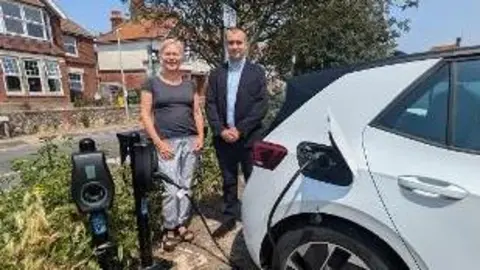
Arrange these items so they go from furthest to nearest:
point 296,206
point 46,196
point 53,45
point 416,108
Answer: point 53,45
point 46,196
point 296,206
point 416,108

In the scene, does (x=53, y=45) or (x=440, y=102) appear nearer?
(x=440, y=102)

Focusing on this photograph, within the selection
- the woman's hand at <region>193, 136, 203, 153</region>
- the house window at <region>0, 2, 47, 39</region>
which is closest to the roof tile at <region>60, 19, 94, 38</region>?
the house window at <region>0, 2, 47, 39</region>

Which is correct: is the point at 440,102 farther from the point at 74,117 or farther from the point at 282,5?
the point at 74,117

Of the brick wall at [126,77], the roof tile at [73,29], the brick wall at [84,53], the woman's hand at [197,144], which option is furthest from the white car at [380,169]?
the brick wall at [126,77]

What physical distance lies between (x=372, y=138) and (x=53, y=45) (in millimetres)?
33658

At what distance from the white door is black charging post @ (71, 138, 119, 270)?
166cm

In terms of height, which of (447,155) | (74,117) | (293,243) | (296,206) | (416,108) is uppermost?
(416,108)

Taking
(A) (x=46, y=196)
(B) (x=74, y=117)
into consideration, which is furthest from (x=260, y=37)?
(B) (x=74, y=117)

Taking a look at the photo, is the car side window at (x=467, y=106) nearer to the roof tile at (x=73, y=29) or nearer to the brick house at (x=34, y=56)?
the brick house at (x=34, y=56)

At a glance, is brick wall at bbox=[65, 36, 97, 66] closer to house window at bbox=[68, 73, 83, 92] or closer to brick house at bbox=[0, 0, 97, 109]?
brick house at bbox=[0, 0, 97, 109]

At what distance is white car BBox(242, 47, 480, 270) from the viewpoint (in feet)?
7.63

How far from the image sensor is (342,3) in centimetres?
1008

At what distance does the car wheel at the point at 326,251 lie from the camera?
256 cm

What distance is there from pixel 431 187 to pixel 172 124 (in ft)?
8.19
